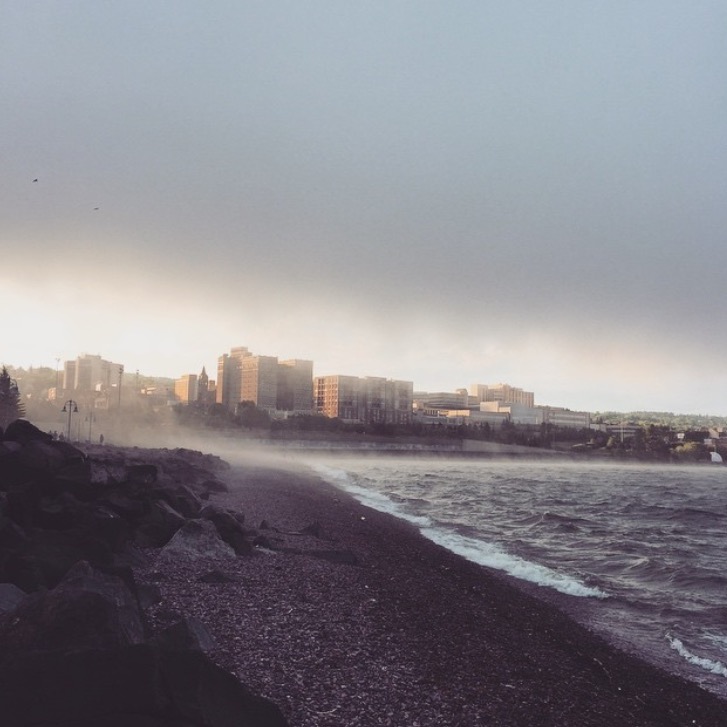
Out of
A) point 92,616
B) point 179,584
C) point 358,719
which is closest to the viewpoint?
point 92,616

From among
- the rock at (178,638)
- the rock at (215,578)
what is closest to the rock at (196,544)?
the rock at (215,578)

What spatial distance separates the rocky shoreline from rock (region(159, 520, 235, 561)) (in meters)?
0.03

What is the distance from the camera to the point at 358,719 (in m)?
6.02

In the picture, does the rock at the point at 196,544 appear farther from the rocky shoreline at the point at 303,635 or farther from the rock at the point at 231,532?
the rock at the point at 231,532

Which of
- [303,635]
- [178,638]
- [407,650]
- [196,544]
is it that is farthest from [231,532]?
[178,638]

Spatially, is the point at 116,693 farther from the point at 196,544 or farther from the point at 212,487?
the point at 212,487

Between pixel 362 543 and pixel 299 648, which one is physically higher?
pixel 299 648

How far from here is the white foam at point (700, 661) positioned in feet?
32.5

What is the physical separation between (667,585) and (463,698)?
12.5 m

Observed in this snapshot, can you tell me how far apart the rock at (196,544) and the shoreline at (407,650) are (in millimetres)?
564

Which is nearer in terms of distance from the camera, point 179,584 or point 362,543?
point 179,584

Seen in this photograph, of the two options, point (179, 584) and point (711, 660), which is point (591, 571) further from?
point (179, 584)

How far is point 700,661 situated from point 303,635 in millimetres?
7188

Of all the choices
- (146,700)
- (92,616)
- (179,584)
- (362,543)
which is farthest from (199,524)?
(146,700)
